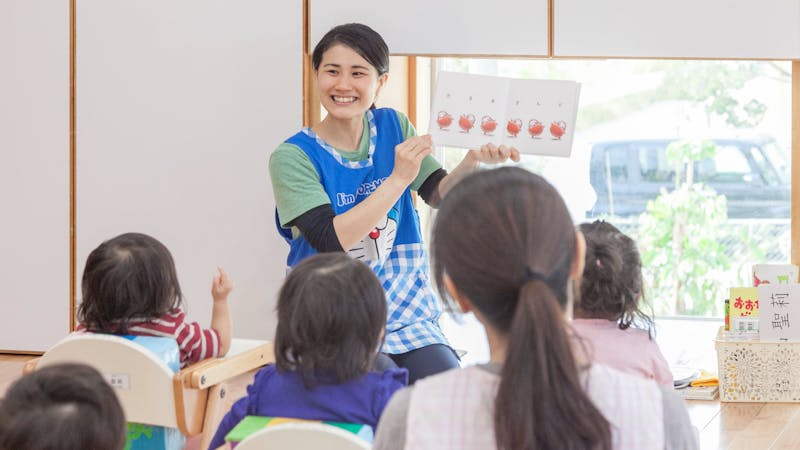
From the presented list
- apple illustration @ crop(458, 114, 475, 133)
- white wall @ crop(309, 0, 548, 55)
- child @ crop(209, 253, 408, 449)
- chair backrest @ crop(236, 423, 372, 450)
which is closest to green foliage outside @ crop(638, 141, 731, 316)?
white wall @ crop(309, 0, 548, 55)

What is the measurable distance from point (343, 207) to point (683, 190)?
2.41m

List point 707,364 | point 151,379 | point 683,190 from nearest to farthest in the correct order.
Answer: point 151,379 < point 707,364 < point 683,190

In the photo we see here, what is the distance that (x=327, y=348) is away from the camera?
1803 millimetres

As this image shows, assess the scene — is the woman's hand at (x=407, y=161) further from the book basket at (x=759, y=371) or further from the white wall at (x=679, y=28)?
the book basket at (x=759, y=371)

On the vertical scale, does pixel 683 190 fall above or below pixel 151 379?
above

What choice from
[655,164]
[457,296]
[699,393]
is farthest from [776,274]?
[457,296]

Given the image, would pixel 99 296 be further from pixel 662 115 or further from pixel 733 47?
pixel 662 115

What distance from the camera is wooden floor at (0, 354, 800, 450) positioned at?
3.03 m

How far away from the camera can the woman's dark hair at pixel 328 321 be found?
180cm

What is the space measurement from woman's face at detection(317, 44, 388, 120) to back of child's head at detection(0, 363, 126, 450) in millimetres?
1383

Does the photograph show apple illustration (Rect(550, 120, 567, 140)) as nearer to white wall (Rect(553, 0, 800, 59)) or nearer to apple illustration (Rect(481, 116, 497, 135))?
apple illustration (Rect(481, 116, 497, 135))

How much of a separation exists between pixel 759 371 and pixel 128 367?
7.24ft

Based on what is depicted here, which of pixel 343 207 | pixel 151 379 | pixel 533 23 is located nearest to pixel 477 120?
pixel 343 207

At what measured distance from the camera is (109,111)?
400 cm
